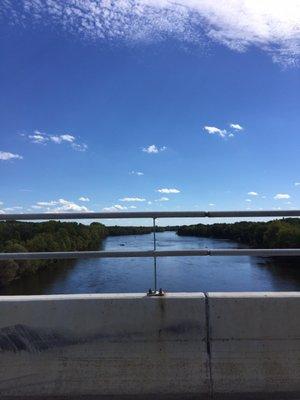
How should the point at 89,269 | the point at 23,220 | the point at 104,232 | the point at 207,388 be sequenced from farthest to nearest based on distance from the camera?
the point at 89,269 < the point at 104,232 < the point at 23,220 < the point at 207,388

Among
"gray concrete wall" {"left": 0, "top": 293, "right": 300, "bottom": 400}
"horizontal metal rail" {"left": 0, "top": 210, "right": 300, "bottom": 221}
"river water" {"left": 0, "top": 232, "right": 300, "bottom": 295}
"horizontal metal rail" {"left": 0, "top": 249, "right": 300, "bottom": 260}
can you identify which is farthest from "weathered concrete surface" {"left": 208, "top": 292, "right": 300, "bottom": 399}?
"river water" {"left": 0, "top": 232, "right": 300, "bottom": 295}

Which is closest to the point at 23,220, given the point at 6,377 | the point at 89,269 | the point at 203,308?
the point at 6,377

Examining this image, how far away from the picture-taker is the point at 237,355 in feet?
15.1

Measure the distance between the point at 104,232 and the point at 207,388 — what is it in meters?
2.14

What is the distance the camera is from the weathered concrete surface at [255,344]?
4.51m

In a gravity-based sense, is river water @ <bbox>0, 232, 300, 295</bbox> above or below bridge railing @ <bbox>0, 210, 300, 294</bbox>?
below

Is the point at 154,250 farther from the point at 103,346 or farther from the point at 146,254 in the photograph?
the point at 103,346

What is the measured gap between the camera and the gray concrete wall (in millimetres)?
4508

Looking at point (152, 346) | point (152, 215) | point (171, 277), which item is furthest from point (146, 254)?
point (171, 277)

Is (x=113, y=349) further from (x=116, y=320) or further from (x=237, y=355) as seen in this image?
(x=237, y=355)

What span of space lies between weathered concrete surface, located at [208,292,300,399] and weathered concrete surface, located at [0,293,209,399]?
14 centimetres

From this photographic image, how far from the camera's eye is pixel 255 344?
15.3ft

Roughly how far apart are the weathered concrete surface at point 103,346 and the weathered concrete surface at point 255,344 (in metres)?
0.14

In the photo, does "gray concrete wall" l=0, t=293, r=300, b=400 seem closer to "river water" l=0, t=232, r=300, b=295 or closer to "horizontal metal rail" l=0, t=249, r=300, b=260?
"horizontal metal rail" l=0, t=249, r=300, b=260
